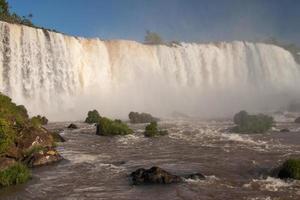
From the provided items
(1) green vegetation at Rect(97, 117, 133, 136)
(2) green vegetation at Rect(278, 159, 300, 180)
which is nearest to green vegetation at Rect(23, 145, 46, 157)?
(2) green vegetation at Rect(278, 159, 300, 180)

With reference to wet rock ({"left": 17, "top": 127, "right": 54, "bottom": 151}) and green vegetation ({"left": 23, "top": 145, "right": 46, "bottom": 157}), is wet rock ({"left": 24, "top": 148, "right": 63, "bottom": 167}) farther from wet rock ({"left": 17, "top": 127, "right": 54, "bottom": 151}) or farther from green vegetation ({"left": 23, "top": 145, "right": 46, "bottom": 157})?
wet rock ({"left": 17, "top": 127, "right": 54, "bottom": 151})

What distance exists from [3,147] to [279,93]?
58.3 meters

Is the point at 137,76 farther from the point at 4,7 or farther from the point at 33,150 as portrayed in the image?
the point at 33,150

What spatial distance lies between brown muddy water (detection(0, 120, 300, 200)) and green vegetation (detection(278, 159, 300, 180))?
478mm

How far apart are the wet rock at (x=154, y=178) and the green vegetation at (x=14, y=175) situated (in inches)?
150

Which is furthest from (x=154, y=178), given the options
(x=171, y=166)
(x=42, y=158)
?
(x=42, y=158)

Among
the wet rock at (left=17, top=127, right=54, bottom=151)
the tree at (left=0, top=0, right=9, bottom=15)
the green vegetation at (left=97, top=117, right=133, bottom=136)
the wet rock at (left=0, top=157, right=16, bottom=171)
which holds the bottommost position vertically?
the wet rock at (left=0, top=157, right=16, bottom=171)

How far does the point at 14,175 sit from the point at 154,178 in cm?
485

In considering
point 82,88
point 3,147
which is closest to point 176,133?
point 3,147

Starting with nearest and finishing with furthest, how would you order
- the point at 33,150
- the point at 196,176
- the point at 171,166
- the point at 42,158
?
the point at 196,176 → the point at 171,166 → the point at 42,158 → the point at 33,150

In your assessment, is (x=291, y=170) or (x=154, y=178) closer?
(x=154, y=178)

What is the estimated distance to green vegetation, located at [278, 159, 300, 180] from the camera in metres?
17.5

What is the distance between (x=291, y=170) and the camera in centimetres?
1769

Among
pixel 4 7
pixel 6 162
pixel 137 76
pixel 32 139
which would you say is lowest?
pixel 6 162
